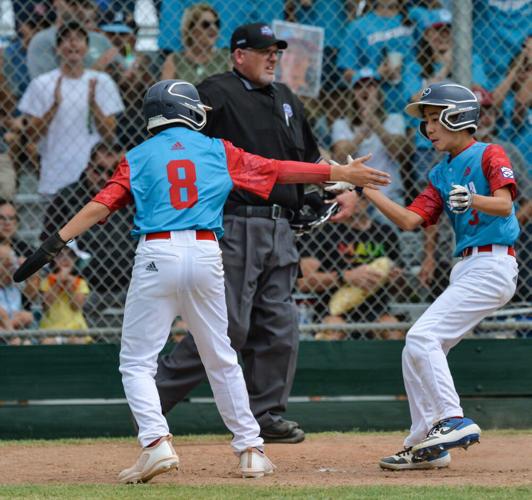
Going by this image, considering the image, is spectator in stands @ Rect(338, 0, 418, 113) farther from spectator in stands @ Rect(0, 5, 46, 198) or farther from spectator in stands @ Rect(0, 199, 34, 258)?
spectator in stands @ Rect(0, 199, 34, 258)

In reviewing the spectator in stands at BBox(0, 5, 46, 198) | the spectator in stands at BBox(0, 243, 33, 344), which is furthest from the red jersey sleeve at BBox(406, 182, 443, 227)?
the spectator in stands at BBox(0, 5, 46, 198)

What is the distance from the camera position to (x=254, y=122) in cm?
646

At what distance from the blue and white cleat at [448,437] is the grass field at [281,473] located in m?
0.13

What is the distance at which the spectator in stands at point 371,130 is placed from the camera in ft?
24.8

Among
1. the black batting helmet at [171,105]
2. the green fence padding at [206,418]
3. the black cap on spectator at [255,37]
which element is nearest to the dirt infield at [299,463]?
the green fence padding at [206,418]

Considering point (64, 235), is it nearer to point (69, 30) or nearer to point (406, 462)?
point (406, 462)

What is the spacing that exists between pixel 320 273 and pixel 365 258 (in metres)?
0.33

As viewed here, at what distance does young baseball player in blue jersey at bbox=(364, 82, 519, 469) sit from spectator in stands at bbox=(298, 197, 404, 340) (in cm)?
189

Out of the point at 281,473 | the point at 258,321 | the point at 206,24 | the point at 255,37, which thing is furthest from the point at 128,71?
the point at 281,473

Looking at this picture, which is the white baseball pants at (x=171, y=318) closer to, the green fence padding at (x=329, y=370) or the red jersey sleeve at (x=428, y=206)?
the red jersey sleeve at (x=428, y=206)

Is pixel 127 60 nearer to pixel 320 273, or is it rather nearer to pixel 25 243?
pixel 25 243

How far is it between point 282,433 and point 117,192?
7.52ft

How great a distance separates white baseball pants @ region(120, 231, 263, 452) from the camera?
478 centimetres

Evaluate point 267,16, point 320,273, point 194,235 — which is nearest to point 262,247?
point 320,273
